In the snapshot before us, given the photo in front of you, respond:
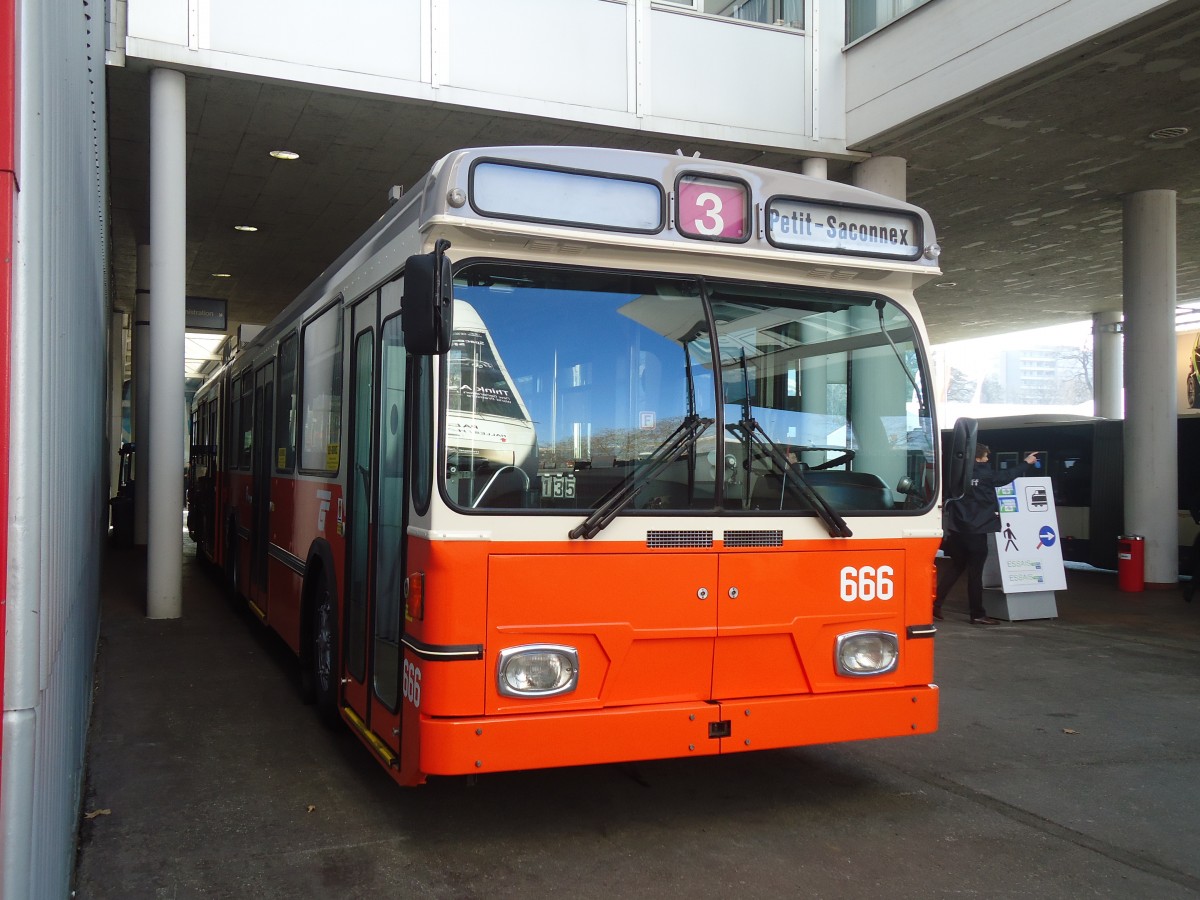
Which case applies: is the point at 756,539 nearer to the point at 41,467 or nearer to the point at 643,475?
the point at 643,475

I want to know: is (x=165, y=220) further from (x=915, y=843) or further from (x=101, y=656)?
(x=915, y=843)

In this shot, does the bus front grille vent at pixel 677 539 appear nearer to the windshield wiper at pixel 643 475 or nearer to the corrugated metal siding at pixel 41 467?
the windshield wiper at pixel 643 475

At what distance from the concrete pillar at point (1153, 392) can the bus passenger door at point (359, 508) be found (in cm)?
1234

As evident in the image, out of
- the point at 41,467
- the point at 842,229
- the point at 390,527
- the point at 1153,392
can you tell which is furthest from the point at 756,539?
the point at 1153,392

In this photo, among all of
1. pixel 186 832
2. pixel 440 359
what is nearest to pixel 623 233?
pixel 440 359

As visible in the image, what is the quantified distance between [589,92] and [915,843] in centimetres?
919

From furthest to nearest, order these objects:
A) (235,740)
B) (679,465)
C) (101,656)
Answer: (101,656)
(235,740)
(679,465)

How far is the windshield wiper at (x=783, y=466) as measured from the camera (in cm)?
466

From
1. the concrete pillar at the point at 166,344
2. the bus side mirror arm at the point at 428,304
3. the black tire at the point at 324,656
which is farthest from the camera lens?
the concrete pillar at the point at 166,344

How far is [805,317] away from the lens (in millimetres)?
4938

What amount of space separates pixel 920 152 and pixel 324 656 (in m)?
9.62

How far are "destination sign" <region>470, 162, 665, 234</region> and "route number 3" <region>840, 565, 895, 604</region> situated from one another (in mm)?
1774

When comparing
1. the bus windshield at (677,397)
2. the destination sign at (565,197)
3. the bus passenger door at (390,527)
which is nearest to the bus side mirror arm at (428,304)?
the bus windshield at (677,397)

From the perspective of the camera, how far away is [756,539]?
4.64 m
